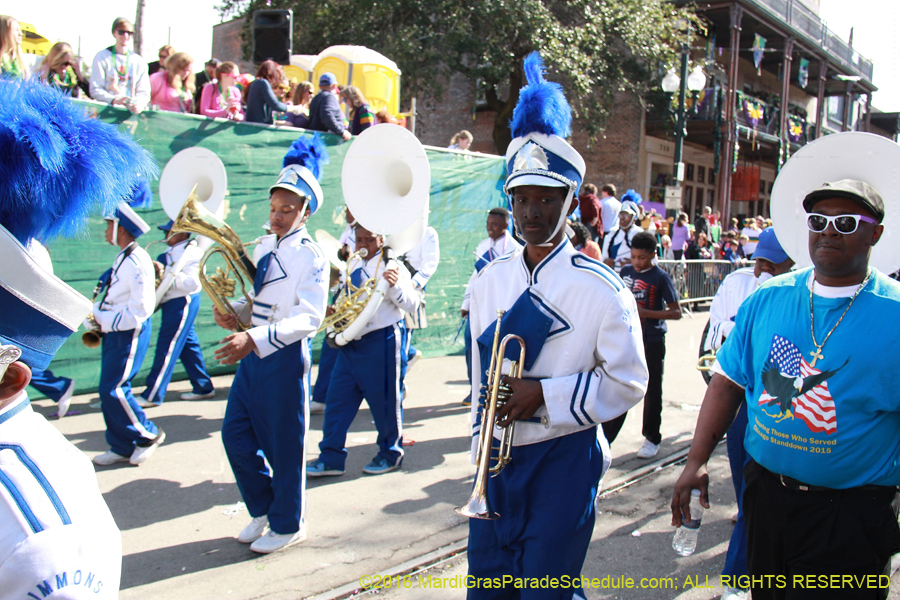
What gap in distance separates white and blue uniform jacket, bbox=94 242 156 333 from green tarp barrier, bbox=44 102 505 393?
1.10m

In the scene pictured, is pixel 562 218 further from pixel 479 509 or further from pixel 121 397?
pixel 121 397

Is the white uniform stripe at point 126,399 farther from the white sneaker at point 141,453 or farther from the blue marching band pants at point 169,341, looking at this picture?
the blue marching band pants at point 169,341

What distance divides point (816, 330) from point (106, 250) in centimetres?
655

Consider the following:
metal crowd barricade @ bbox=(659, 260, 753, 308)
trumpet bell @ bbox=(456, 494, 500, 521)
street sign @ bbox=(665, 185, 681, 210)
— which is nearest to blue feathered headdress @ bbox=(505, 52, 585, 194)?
trumpet bell @ bbox=(456, 494, 500, 521)

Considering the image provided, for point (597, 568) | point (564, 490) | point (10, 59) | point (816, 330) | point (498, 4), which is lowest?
point (597, 568)

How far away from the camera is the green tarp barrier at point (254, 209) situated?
6926 millimetres

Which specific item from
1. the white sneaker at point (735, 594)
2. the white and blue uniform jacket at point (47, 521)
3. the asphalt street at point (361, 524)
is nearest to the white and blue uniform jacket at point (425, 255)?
the asphalt street at point (361, 524)

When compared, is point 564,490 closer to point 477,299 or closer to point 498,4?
point 477,299

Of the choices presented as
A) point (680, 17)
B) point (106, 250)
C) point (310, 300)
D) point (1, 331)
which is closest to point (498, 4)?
point (680, 17)

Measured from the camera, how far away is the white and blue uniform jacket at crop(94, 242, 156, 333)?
212 inches

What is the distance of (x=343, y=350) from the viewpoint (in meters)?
5.42

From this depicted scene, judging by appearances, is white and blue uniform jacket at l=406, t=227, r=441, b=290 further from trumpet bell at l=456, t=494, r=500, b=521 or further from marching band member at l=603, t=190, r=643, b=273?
trumpet bell at l=456, t=494, r=500, b=521

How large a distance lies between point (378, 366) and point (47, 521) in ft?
13.7

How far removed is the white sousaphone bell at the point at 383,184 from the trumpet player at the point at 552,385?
2482 mm
